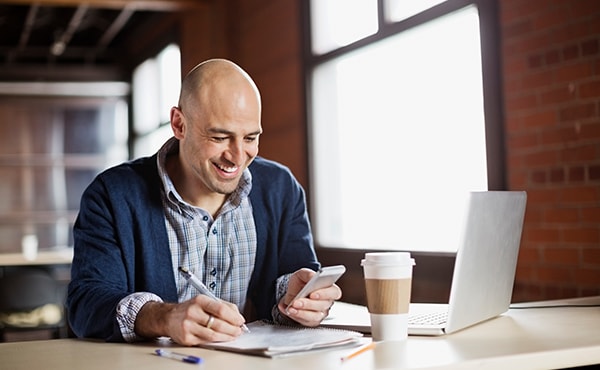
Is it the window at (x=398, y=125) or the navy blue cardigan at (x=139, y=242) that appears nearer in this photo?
the navy blue cardigan at (x=139, y=242)

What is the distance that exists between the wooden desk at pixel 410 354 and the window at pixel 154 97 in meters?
5.56

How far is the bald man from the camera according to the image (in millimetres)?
1738

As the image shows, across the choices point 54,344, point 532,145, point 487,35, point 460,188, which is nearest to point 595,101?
point 532,145

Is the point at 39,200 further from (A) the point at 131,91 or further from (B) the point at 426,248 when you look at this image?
(B) the point at 426,248

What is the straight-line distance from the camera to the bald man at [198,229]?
174cm

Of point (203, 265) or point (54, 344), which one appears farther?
point (203, 265)

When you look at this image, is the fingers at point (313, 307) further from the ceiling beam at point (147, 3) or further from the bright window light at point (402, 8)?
the ceiling beam at point (147, 3)

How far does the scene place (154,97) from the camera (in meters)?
8.00

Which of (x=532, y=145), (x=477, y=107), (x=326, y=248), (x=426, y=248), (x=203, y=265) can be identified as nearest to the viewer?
(x=203, y=265)

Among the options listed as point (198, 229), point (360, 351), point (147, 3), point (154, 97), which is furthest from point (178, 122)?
point (154, 97)

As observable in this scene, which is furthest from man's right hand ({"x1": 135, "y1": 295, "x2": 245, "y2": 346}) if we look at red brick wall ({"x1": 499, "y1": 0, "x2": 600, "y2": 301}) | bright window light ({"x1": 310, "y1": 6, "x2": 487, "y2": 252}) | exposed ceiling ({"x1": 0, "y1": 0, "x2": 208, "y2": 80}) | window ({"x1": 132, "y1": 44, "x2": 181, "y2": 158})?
exposed ceiling ({"x1": 0, "y1": 0, "x2": 208, "y2": 80})

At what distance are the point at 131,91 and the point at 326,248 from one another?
4882 millimetres

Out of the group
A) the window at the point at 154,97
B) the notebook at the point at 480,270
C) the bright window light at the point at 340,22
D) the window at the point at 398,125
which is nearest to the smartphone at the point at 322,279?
the notebook at the point at 480,270

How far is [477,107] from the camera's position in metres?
3.36
